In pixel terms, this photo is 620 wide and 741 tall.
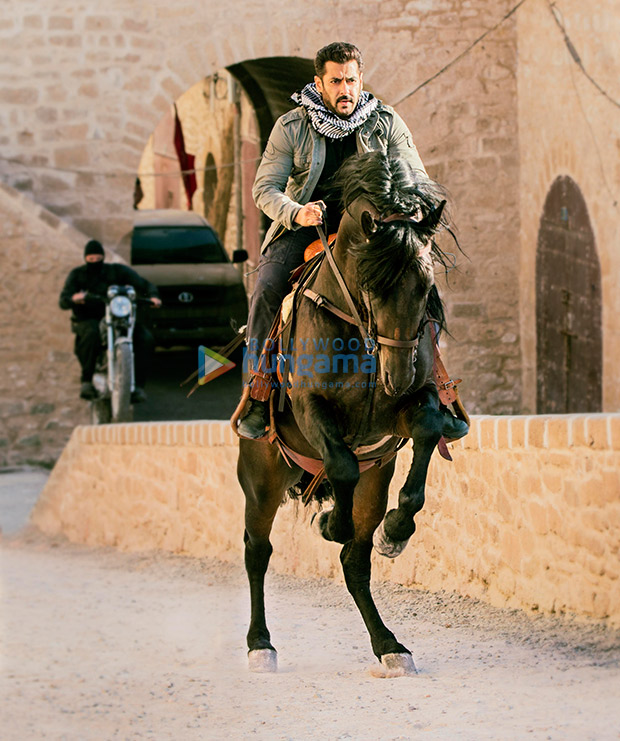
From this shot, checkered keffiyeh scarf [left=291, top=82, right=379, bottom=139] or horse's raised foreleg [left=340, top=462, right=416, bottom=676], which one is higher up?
checkered keffiyeh scarf [left=291, top=82, right=379, bottom=139]

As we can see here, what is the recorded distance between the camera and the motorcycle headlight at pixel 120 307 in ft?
38.5

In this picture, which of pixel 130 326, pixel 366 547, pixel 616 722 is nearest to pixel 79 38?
pixel 130 326

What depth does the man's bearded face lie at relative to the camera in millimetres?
5453

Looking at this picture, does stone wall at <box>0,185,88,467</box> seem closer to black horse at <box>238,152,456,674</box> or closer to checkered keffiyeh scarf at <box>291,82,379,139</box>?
checkered keffiyeh scarf at <box>291,82,379,139</box>

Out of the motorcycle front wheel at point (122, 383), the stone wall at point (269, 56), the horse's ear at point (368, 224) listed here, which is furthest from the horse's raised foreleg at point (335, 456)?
the stone wall at point (269, 56)

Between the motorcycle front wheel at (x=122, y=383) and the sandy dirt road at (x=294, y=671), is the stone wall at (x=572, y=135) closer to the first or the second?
the motorcycle front wheel at (x=122, y=383)

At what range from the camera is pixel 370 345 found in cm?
482

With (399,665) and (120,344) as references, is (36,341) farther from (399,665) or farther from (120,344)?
(399,665)

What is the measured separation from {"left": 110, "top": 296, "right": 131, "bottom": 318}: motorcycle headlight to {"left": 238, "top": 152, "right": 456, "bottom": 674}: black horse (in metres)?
6.40

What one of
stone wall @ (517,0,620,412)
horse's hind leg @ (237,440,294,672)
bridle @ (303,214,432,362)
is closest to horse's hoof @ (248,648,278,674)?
horse's hind leg @ (237,440,294,672)

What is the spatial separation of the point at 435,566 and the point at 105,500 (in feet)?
14.4

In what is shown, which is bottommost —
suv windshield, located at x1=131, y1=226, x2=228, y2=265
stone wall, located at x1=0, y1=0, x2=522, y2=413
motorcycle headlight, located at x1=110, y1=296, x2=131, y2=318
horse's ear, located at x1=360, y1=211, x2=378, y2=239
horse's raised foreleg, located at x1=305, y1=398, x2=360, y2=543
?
horse's raised foreleg, located at x1=305, y1=398, x2=360, y2=543

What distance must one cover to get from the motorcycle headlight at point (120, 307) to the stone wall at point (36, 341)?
279 centimetres

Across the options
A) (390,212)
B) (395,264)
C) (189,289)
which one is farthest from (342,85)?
(189,289)
